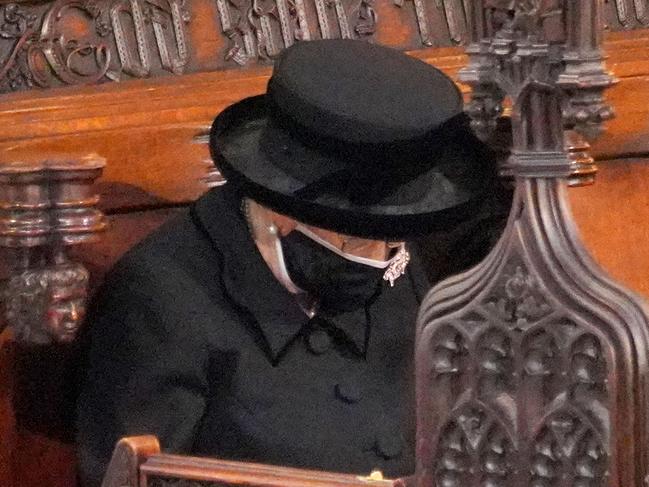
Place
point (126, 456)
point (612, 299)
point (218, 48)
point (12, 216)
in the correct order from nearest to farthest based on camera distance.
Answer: point (612, 299), point (126, 456), point (12, 216), point (218, 48)

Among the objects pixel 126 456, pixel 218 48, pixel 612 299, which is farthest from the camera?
pixel 218 48

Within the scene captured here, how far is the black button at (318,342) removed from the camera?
1398 mm

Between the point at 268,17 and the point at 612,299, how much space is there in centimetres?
75

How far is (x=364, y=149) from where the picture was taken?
128cm

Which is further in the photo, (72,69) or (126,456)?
(72,69)

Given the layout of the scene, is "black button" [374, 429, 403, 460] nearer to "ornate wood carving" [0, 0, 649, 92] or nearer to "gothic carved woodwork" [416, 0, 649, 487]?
"gothic carved woodwork" [416, 0, 649, 487]

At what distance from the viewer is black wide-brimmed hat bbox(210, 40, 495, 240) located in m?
1.29

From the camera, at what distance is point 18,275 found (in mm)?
1383

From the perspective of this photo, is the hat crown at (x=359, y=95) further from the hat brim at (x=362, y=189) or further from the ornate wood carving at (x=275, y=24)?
the ornate wood carving at (x=275, y=24)

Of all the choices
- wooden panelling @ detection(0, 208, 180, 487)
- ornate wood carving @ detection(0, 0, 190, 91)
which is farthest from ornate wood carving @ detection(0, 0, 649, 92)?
wooden panelling @ detection(0, 208, 180, 487)

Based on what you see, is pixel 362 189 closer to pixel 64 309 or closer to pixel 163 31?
pixel 64 309

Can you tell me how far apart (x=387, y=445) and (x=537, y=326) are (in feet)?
1.22

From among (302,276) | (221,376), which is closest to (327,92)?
(302,276)

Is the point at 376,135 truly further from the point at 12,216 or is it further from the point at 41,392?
the point at 41,392
